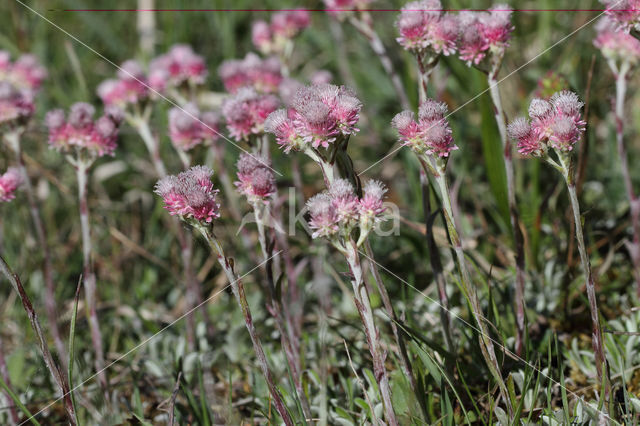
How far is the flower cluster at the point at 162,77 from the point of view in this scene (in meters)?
2.44

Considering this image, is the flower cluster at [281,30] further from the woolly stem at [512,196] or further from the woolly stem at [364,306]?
the woolly stem at [364,306]

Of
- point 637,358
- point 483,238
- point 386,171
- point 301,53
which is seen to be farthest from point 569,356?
point 301,53

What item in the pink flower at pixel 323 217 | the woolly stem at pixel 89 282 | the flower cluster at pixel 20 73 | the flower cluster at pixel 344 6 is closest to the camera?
the pink flower at pixel 323 217

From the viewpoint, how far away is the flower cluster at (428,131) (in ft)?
4.54

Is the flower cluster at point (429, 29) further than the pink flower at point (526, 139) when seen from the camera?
Yes

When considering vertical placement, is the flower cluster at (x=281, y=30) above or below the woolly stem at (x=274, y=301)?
above

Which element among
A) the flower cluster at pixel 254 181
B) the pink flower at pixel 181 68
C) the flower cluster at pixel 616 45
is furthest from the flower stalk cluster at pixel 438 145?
the pink flower at pixel 181 68

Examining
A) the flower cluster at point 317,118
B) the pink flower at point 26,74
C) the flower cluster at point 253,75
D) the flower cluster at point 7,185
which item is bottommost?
the flower cluster at point 317,118

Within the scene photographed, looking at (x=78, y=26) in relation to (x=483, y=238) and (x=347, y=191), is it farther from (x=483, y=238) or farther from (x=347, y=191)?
(x=347, y=191)

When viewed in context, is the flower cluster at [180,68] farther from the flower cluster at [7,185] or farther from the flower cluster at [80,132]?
the flower cluster at [7,185]

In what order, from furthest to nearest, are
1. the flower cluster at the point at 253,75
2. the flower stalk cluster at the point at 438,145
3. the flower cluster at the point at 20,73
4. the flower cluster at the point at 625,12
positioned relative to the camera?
the flower cluster at the point at 20,73 < the flower cluster at the point at 253,75 < the flower cluster at the point at 625,12 < the flower stalk cluster at the point at 438,145

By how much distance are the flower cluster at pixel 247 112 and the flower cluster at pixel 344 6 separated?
891 millimetres

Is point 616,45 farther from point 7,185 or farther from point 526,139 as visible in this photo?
point 7,185

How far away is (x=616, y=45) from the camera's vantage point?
6.73 feet
